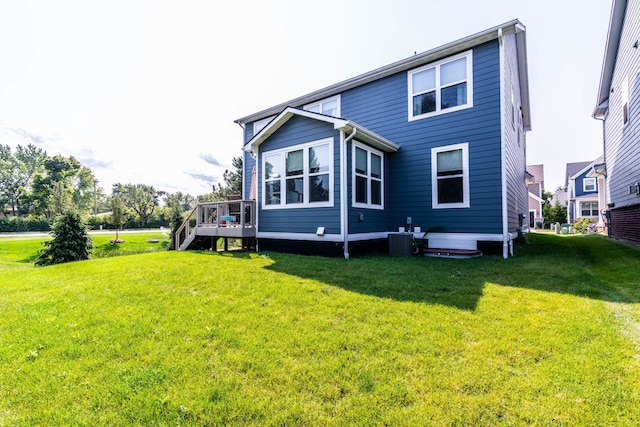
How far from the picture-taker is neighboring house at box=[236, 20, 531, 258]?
24.1 ft

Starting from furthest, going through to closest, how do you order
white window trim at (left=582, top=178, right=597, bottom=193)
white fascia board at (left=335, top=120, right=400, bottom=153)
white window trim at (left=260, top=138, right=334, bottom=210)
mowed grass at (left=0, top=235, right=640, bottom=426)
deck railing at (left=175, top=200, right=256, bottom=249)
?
white window trim at (left=582, top=178, right=597, bottom=193)
deck railing at (left=175, top=200, right=256, bottom=249)
white window trim at (left=260, top=138, right=334, bottom=210)
white fascia board at (left=335, top=120, right=400, bottom=153)
mowed grass at (left=0, top=235, right=640, bottom=426)

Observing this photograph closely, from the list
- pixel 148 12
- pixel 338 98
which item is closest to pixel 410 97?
pixel 338 98

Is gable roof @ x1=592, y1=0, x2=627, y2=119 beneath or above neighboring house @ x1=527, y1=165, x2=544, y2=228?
above

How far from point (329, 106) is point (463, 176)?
212 inches

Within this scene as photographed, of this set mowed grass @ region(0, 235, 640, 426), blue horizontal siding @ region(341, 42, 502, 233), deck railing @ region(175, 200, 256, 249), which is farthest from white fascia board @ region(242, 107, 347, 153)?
mowed grass @ region(0, 235, 640, 426)

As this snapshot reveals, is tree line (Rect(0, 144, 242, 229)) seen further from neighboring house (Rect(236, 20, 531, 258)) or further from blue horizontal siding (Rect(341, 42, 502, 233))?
blue horizontal siding (Rect(341, 42, 502, 233))

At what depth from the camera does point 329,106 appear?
419 inches

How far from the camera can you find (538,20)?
966cm

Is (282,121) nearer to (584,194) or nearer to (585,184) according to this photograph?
(585,184)

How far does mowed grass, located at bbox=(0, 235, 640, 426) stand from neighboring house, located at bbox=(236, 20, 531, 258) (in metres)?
2.98

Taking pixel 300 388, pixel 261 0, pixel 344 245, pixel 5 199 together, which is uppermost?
pixel 261 0

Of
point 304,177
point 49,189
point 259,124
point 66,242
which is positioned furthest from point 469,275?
point 49,189

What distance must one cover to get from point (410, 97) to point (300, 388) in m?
8.65

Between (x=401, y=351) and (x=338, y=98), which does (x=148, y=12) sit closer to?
(x=338, y=98)
